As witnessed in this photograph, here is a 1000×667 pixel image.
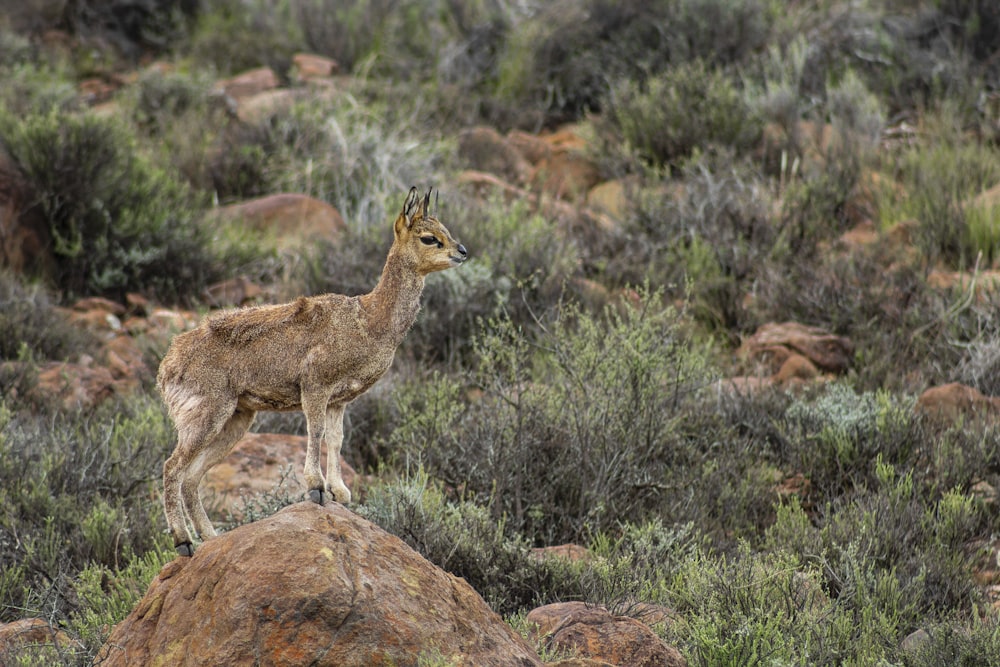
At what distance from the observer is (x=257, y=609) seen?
14.7 feet

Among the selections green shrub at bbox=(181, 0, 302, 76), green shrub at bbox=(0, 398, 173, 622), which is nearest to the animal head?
green shrub at bbox=(0, 398, 173, 622)

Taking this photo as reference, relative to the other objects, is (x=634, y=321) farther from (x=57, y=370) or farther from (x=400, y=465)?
A: (x=57, y=370)

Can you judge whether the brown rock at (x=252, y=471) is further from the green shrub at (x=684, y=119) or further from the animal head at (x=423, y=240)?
the green shrub at (x=684, y=119)

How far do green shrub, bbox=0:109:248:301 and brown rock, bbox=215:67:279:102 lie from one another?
4498mm

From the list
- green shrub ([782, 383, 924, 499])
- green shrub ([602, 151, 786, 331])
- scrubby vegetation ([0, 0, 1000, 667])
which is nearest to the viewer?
scrubby vegetation ([0, 0, 1000, 667])

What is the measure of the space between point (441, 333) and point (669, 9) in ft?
28.2

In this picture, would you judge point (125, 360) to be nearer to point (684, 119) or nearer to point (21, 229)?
point (21, 229)

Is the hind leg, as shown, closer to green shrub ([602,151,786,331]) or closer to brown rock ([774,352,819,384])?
brown rock ([774,352,819,384])

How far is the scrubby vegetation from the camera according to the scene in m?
7.34

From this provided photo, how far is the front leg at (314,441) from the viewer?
484 cm

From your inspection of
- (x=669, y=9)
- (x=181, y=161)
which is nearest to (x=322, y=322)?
(x=181, y=161)

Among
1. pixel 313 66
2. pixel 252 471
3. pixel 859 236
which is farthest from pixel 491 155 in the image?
pixel 252 471

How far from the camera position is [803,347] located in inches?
429

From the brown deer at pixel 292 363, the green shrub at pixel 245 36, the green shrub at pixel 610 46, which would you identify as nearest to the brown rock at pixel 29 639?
the brown deer at pixel 292 363
